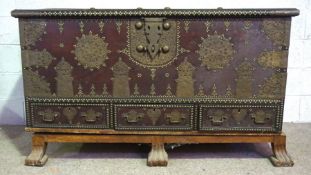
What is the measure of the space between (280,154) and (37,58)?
126 centimetres

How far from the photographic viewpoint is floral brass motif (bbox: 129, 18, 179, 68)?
1.54 metres

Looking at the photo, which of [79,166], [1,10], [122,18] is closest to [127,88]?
[122,18]

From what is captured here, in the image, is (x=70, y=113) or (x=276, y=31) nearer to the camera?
(x=276, y=31)

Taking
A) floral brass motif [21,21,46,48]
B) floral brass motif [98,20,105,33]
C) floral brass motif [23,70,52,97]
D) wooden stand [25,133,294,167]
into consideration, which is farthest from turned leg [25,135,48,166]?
floral brass motif [98,20,105,33]

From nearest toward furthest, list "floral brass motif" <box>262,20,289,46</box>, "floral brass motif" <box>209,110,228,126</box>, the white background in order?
"floral brass motif" <box>262,20,289,46</box> < "floral brass motif" <box>209,110,228,126</box> < the white background

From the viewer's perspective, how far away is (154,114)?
163 cm

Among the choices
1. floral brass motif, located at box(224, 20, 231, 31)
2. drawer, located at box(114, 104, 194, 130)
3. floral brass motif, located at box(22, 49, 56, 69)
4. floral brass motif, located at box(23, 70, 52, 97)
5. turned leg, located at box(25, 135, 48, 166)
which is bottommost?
turned leg, located at box(25, 135, 48, 166)

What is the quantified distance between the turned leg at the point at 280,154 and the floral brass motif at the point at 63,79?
1.03 m

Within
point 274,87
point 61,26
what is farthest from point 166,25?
point 274,87

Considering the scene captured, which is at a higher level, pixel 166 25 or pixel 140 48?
pixel 166 25

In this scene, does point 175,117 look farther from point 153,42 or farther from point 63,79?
point 63,79

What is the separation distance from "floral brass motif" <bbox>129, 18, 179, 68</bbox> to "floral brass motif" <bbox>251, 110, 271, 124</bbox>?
48 centimetres

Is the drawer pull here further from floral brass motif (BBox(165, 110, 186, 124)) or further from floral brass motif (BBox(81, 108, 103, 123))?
floral brass motif (BBox(165, 110, 186, 124))
